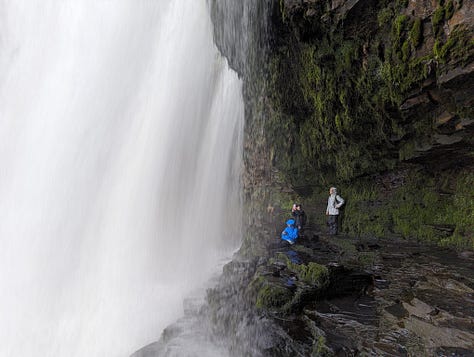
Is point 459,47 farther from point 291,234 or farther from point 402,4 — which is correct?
point 291,234

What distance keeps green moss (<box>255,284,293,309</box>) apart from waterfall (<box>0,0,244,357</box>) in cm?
647

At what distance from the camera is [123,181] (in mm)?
16156

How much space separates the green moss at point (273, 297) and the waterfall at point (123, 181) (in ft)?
21.2

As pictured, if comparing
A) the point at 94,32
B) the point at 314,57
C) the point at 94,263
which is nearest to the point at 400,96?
the point at 314,57

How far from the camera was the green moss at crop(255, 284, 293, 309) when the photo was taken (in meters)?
6.13

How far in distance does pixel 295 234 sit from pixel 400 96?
207 inches

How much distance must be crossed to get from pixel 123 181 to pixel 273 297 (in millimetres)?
12087

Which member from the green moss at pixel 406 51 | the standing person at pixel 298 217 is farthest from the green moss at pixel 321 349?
the standing person at pixel 298 217

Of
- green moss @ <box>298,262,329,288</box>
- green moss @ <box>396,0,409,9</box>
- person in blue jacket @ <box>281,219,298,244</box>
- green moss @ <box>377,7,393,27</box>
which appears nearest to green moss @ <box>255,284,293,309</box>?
green moss @ <box>298,262,329,288</box>

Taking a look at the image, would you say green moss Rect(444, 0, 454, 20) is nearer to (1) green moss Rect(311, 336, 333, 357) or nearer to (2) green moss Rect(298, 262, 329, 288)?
(2) green moss Rect(298, 262, 329, 288)

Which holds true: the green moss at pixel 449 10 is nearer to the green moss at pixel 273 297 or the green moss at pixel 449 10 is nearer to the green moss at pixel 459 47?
the green moss at pixel 459 47

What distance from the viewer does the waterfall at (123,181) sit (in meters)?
14.1

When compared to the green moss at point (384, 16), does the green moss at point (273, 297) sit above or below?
below

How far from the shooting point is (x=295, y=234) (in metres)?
10.4
